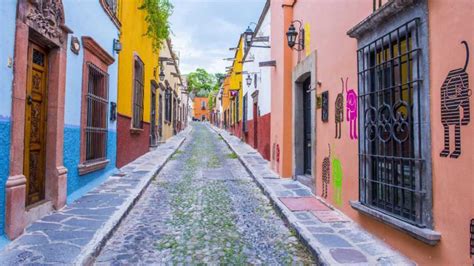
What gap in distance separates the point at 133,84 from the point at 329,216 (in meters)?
7.35

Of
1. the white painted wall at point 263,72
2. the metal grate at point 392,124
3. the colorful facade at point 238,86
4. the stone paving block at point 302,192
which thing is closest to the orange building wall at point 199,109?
the colorful facade at point 238,86

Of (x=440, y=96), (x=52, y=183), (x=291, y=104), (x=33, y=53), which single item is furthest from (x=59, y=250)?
(x=291, y=104)

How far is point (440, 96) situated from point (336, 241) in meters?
1.91

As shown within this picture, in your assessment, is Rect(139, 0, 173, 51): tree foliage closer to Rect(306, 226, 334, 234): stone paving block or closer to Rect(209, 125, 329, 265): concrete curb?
Rect(209, 125, 329, 265): concrete curb

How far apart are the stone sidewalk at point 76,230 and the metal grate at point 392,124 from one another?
10.4ft

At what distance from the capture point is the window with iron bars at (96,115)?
694 cm

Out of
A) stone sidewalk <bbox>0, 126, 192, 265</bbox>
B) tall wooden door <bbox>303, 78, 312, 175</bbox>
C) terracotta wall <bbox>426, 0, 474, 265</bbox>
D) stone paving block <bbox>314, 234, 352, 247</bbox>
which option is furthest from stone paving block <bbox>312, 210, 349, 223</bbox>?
stone sidewalk <bbox>0, 126, 192, 265</bbox>

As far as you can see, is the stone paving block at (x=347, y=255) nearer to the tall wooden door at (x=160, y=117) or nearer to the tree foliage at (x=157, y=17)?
the tree foliage at (x=157, y=17)

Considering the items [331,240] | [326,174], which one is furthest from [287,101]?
[331,240]

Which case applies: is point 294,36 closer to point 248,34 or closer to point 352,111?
point 352,111

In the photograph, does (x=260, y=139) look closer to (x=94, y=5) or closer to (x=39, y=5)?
(x=94, y=5)

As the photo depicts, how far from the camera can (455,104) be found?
115 inches

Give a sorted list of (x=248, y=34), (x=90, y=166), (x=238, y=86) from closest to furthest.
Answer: (x=90, y=166) → (x=248, y=34) → (x=238, y=86)

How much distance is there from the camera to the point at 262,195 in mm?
7125
